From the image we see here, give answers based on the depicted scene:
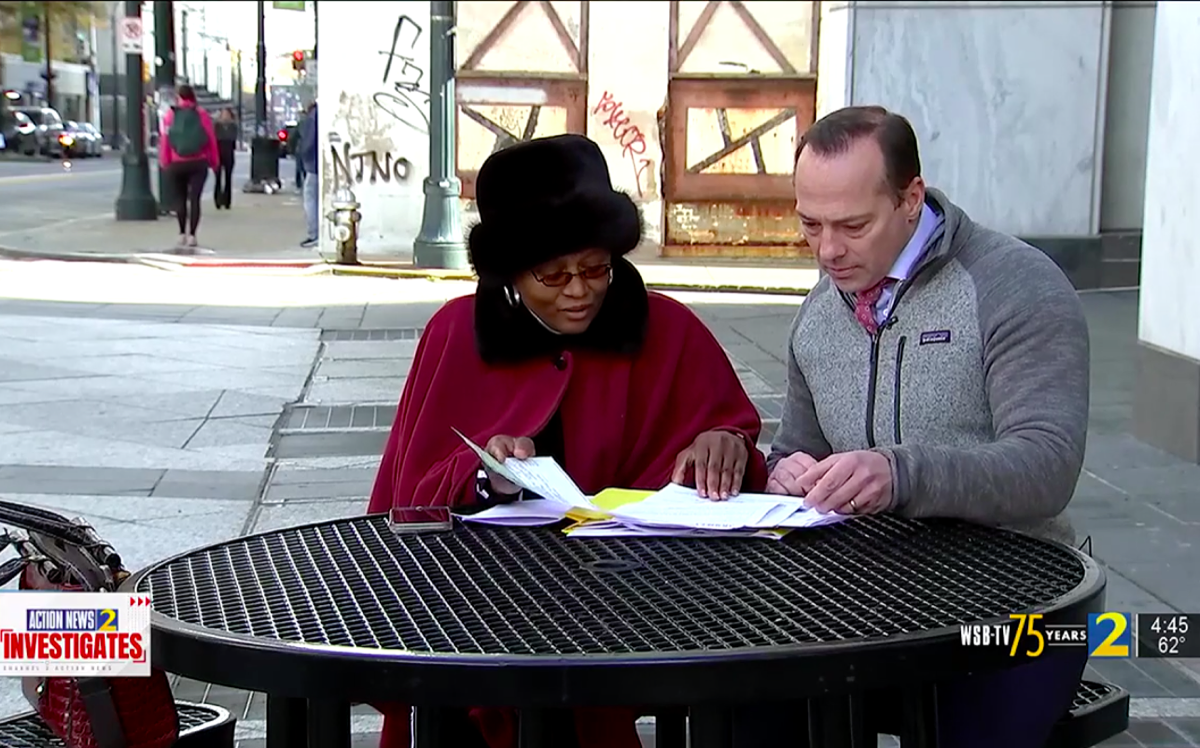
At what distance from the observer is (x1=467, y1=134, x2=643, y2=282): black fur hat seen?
121 inches

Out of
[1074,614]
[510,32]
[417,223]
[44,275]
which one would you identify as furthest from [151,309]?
[1074,614]

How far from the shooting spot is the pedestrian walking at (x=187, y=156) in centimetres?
1839

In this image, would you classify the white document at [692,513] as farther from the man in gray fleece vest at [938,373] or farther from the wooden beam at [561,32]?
the wooden beam at [561,32]

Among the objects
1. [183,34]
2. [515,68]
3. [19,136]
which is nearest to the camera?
[515,68]

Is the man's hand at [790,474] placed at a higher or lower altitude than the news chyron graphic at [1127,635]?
higher

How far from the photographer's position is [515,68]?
16.8m

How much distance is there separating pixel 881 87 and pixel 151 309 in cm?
615

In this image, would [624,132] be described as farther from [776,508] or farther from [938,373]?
[776,508]

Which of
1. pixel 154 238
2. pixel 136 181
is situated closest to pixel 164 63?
pixel 136 181

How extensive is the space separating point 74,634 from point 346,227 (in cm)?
1357

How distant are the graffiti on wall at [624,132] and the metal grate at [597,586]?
14528mm

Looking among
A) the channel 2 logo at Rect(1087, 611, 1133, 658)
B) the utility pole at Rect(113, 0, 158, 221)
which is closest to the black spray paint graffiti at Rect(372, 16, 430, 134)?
the utility pole at Rect(113, 0, 158, 221)

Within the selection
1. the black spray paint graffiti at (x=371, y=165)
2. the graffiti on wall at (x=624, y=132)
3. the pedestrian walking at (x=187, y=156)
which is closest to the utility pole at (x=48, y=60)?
the pedestrian walking at (x=187, y=156)

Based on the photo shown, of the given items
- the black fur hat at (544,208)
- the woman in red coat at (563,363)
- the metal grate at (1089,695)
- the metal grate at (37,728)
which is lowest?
the metal grate at (37,728)
